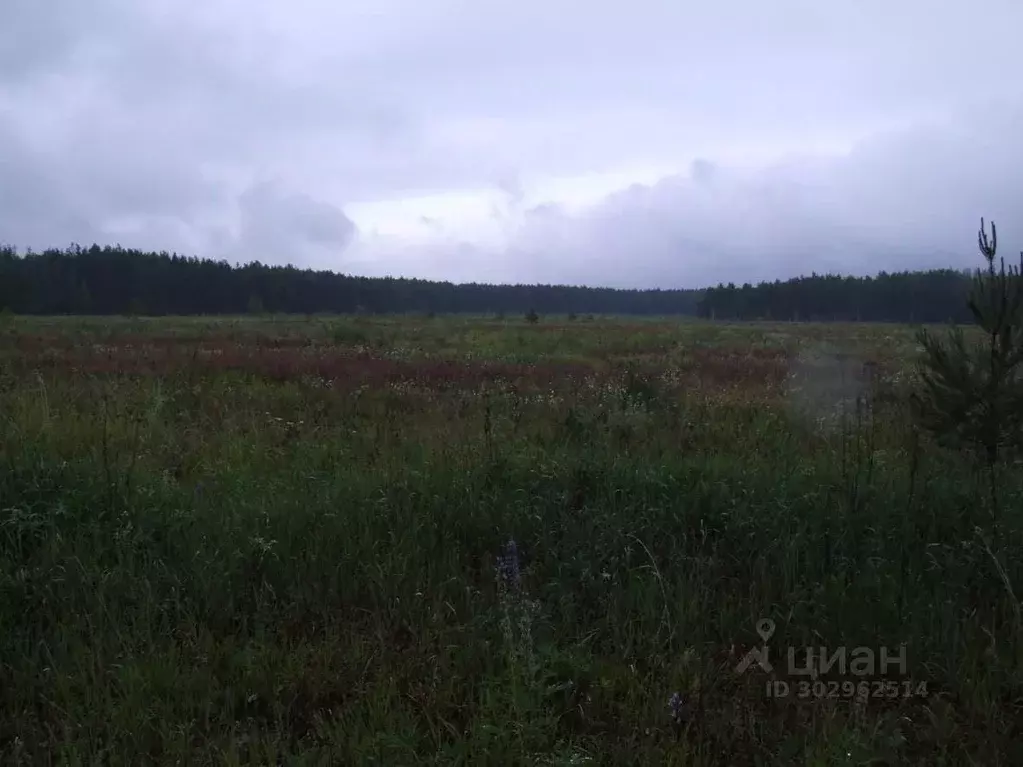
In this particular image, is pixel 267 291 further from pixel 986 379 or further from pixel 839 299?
pixel 986 379

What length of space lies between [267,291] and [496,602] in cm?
10370

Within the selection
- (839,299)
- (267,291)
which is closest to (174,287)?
(267,291)

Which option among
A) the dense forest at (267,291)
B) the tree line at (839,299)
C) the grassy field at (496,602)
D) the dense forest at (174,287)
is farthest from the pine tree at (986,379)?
the tree line at (839,299)

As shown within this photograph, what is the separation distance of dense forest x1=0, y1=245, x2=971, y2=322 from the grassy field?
7164cm

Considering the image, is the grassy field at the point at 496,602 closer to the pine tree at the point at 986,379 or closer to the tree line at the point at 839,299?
the pine tree at the point at 986,379

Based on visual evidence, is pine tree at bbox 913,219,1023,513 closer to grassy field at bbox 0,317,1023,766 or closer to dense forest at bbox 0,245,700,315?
grassy field at bbox 0,317,1023,766

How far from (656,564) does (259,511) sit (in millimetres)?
2572

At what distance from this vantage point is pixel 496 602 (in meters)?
3.52

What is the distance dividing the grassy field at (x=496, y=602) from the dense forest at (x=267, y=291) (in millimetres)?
71640

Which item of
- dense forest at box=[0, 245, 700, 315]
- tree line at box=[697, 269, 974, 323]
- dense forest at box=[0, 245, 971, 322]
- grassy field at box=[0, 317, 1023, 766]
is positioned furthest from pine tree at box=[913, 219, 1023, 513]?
tree line at box=[697, 269, 974, 323]

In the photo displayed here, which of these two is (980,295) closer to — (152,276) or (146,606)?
(146,606)

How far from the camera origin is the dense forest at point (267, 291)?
82.2m

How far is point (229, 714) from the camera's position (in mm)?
2799

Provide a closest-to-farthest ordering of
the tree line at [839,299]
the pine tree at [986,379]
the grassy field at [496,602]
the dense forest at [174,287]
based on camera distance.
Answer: the grassy field at [496,602]
the pine tree at [986,379]
the dense forest at [174,287]
the tree line at [839,299]
